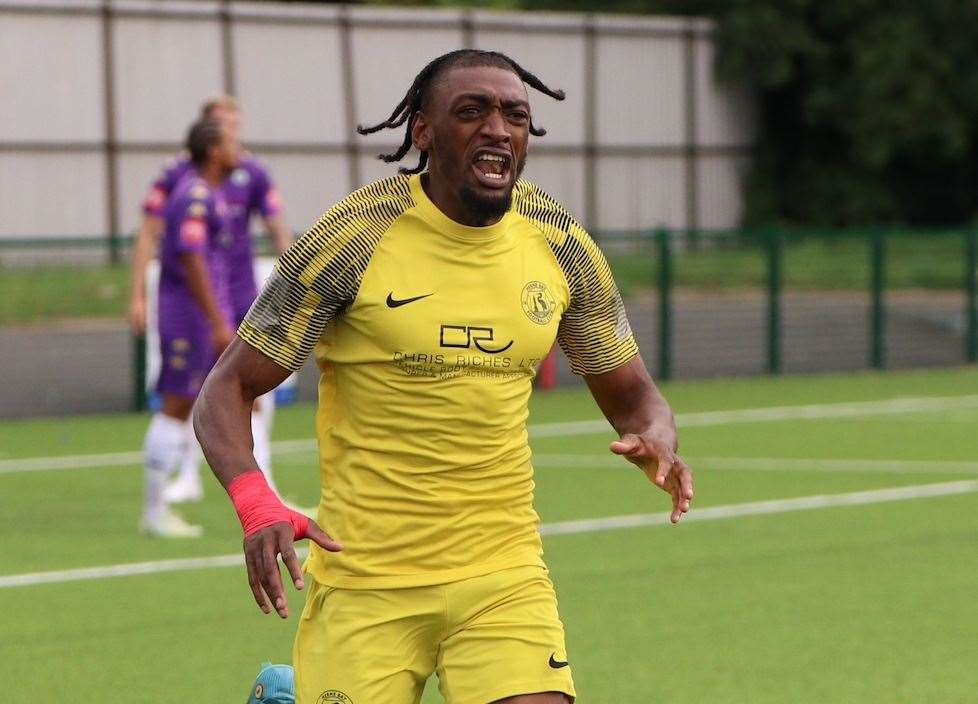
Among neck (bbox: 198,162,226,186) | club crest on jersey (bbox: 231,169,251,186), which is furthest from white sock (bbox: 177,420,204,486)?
neck (bbox: 198,162,226,186)

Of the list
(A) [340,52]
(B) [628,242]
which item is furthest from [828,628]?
(A) [340,52]

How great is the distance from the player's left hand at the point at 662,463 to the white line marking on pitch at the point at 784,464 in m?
8.95

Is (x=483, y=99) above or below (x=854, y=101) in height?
below

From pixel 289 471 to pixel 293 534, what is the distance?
935cm

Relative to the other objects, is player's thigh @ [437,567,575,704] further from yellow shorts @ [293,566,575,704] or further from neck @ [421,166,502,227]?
neck @ [421,166,502,227]

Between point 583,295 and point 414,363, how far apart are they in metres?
0.53

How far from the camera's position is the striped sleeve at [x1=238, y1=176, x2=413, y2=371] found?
177 inches

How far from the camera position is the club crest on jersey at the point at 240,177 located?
427 inches

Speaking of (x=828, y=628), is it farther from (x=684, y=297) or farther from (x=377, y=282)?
(x=684, y=297)

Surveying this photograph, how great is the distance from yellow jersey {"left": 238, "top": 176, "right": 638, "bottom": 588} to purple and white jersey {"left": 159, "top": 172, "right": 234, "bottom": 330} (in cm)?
588

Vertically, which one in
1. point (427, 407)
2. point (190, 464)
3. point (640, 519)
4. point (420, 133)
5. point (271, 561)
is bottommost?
point (640, 519)

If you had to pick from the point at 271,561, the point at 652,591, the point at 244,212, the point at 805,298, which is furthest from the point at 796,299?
the point at 271,561

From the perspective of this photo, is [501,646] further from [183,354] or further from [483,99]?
[183,354]

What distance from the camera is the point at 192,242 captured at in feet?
34.2
